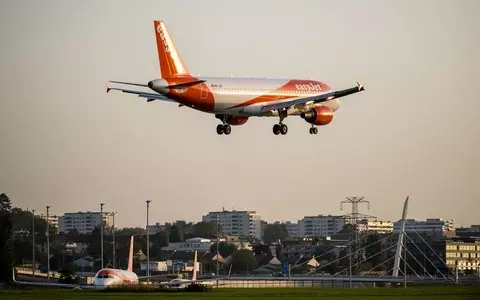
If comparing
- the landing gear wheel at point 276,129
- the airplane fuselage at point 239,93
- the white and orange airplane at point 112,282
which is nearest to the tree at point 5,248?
the white and orange airplane at point 112,282

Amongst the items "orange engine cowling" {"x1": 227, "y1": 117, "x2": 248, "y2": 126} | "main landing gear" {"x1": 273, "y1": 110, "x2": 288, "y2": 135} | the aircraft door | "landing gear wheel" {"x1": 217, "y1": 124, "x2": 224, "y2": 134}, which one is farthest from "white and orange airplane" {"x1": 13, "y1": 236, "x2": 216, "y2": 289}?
the aircraft door

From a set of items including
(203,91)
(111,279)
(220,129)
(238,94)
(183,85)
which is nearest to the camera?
(183,85)

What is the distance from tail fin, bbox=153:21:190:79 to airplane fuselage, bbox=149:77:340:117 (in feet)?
4.27

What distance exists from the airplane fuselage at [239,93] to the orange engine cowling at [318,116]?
1.15m

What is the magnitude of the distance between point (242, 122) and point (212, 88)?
356 inches

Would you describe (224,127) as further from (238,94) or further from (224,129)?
(238,94)

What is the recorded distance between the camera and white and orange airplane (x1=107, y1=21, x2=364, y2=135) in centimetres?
12388

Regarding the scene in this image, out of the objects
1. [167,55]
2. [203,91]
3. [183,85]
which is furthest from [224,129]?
[167,55]

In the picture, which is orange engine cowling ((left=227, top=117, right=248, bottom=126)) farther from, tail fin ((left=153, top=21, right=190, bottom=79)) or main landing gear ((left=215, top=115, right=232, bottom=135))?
tail fin ((left=153, top=21, right=190, bottom=79))

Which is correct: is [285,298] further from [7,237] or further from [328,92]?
[7,237]

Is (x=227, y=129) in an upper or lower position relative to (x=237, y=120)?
lower

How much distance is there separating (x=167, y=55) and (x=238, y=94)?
918cm

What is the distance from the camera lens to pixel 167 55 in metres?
124

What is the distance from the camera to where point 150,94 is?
132m
